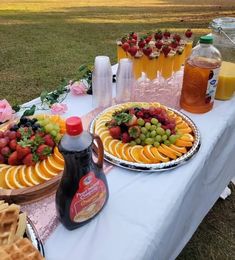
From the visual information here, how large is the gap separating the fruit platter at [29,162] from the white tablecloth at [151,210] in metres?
0.11

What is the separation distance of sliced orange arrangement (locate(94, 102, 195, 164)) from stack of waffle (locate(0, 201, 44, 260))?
0.33 metres

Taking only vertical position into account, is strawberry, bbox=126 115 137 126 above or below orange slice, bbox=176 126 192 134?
above

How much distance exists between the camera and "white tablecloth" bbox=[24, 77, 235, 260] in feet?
2.04

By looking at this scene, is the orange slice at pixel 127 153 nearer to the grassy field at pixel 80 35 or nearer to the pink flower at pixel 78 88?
the pink flower at pixel 78 88

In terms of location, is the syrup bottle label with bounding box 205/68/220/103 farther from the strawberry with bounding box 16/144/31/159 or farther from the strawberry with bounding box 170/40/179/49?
the strawberry with bounding box 16/144/31/159

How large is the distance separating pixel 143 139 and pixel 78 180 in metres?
0.32

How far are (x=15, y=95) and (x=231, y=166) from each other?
2.28 meters

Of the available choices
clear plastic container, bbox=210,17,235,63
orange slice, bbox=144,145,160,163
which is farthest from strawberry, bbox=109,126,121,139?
clear plastic container, bbox=210,17,235,63

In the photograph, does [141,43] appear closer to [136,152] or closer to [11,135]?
[136,152]

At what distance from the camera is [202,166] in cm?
88

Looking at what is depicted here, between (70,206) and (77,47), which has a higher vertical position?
(70,206)

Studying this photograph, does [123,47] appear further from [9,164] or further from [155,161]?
[9,164]

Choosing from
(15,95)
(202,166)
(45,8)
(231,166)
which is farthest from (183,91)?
(45,8)

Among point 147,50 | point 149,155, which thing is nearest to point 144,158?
point 149,155
